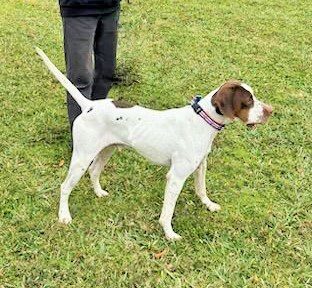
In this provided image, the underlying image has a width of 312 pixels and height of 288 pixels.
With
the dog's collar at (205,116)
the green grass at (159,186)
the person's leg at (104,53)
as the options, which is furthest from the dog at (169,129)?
the person's leg at (104,53)

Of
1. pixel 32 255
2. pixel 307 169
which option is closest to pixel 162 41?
pixel 307 169

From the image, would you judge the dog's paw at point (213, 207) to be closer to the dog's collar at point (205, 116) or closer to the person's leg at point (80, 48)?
the dog's collar at point (205, 116)

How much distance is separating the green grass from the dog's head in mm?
844

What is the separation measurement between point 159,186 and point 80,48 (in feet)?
3.82

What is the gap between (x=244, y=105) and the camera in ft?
10.4

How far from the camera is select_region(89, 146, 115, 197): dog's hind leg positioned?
3758 millimetres

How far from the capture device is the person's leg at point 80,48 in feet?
12.6

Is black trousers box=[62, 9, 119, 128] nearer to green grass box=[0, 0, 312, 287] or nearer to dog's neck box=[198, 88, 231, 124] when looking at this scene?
green grass box=[0, 0, 312, 287]

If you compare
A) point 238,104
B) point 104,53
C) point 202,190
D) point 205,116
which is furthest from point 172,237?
point 104,53

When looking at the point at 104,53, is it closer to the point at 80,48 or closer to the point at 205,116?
the point at 80,48

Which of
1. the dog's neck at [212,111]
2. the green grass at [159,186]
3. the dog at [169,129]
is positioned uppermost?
the dog's neck at [212,111]

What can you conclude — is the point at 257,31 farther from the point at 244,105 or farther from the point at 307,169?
the point at 244,105

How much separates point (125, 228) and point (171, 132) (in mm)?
759

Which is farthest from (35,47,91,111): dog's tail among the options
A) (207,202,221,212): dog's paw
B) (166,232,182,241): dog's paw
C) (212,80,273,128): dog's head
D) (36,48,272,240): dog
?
(207,202,221,212): dog's paw
